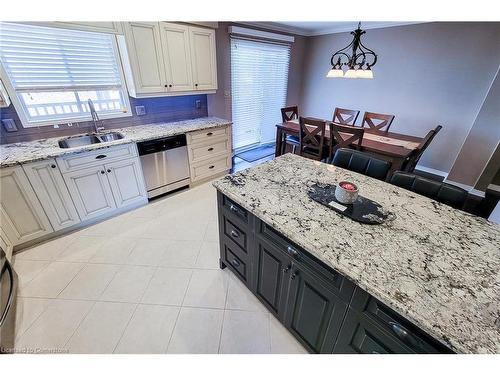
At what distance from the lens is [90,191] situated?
2.20 m

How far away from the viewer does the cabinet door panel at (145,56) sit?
7.35ft

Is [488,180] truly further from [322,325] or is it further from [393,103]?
[322,325]

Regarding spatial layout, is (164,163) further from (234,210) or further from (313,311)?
(313,311)

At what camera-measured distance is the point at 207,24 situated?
2.68 m

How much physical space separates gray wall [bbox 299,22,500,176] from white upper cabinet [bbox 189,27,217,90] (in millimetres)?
2781

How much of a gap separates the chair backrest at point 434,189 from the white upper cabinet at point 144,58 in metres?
2.65

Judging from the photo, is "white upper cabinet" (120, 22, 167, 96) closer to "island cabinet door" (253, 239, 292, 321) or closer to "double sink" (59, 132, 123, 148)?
"double sink" (59, 132, 123, 148)

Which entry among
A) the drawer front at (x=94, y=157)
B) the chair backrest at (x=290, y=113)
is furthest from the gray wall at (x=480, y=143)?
the drawer front at (x=94, y=157)

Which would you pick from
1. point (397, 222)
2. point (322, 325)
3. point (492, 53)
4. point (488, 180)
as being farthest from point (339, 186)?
point (492, 53)

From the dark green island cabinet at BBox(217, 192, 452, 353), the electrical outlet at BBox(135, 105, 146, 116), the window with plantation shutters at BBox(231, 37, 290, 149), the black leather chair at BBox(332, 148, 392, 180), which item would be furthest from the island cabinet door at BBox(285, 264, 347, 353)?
the window with plantation shutters at BBox(231, 37, 290, 149)

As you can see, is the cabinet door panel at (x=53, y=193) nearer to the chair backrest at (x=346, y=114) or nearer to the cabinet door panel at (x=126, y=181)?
the cabinet door panel at (x=126, y=181)

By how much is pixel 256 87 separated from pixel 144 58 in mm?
2289

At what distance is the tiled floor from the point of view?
4.50 feet
